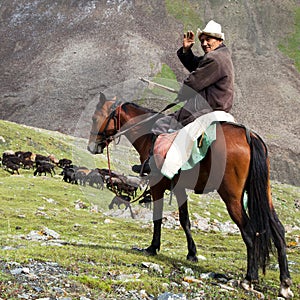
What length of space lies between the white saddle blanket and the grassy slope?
2032 millimetres

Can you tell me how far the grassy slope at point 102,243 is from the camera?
7785 mm

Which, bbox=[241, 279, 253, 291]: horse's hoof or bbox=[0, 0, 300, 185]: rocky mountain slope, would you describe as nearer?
bbox=[241, 279, 253, 291]: horse's hoof

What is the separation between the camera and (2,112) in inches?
3046

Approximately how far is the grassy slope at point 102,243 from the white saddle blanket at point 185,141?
80.0 inches

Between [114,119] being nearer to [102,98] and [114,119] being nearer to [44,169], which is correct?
[102,98]

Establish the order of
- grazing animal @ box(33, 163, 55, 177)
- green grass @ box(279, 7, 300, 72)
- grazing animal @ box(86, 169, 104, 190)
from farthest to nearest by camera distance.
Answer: green grass @ box(279, 7, 300, 72)
grazing animal @ box(33, 163, 55, 177)
grazing animal @ box(86, 169, 104, 190)

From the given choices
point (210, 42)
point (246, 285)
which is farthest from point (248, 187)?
point (210, 42)

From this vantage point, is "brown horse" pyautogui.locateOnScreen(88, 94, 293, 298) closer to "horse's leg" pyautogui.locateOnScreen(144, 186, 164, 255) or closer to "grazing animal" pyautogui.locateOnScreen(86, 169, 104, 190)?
"horse's leg" pyautogui.locateOnScreen(144, 186, 164, 255)

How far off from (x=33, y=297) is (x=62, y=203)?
15.6 metres

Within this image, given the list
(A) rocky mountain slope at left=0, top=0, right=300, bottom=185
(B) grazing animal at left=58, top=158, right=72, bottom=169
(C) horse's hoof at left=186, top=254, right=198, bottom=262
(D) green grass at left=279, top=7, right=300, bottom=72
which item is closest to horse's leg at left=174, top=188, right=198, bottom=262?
(C) horse's hoof at left=186, top=254, right=198, bottom=262

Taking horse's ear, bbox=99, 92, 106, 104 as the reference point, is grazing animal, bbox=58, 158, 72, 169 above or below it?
below

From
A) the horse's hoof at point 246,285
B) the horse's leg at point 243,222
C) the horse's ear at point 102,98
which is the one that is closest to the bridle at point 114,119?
the horse's ear at point 102,98

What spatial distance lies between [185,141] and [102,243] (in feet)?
16.9

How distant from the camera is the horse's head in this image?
10.8 metres
